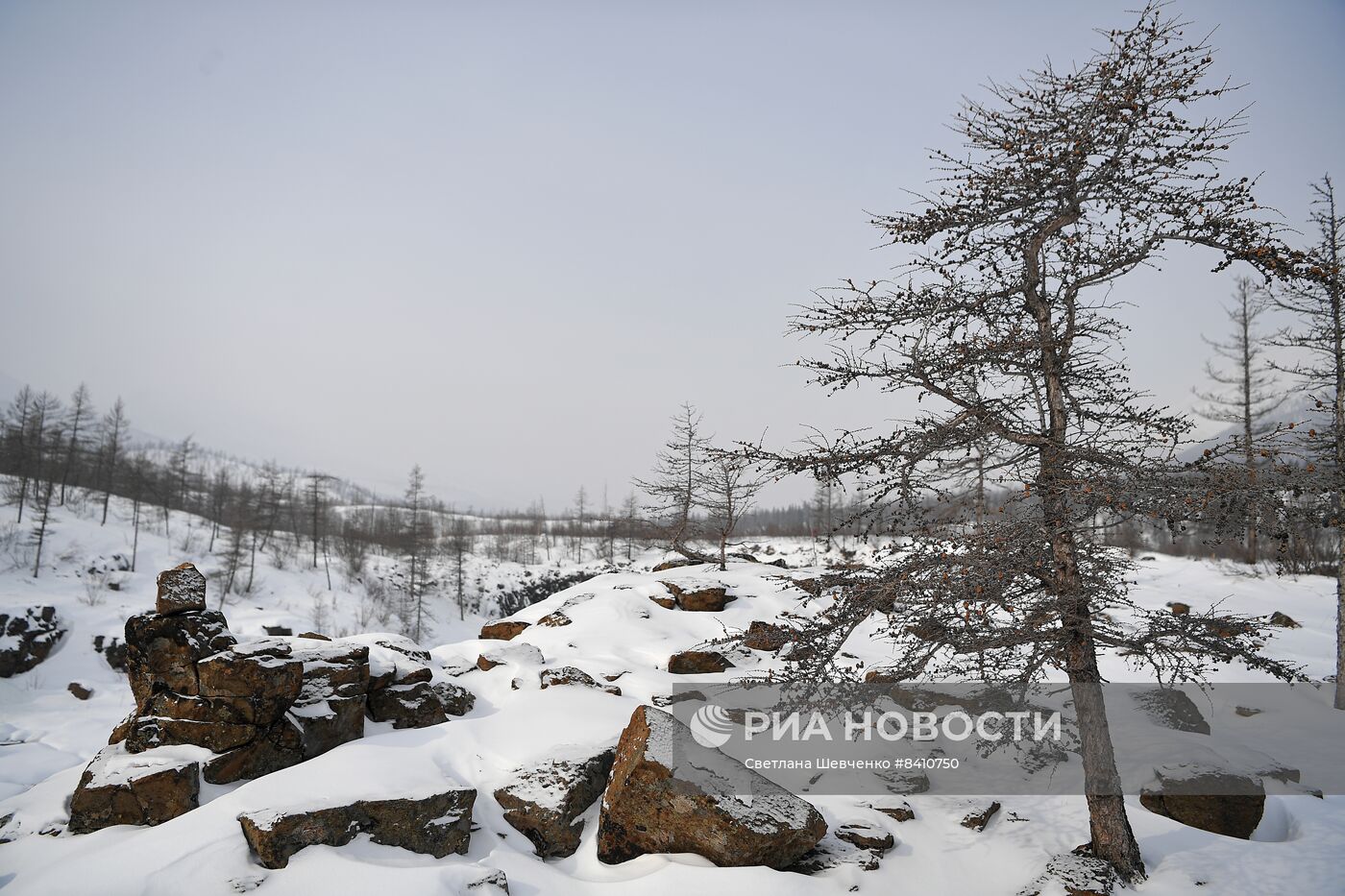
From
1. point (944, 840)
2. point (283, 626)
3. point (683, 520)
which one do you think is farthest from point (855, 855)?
point (283, 626)

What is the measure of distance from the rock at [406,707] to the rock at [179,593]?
9.03 ft

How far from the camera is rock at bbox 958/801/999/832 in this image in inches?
268

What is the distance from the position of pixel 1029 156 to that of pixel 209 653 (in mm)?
11461

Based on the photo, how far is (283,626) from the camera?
95.3 feet

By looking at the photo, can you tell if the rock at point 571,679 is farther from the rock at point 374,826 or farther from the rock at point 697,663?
the rock at point 374,826

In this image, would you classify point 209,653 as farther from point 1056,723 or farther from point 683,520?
point 683,520

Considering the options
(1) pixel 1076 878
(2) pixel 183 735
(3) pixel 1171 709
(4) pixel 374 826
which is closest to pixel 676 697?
(4) pixel 374 826

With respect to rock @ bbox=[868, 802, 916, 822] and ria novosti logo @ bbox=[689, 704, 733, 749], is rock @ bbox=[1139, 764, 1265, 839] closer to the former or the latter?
rock @ bbox=[868, 802, 916, 822]

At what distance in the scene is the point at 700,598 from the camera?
15.4 meters

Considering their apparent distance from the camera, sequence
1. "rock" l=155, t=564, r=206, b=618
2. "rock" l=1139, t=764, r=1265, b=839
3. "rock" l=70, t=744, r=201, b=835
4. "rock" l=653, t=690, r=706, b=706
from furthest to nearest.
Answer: "rock" l=653, t=690, r=706, b=706 < "rock" l=155, t=564, r=206, b=618 < "rock" l=1139, t=764, r=1265, b=839 < "rock" l=70, t=744, r=201, b=835

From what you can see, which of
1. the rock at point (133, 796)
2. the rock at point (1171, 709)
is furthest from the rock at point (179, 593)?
the rock at point (1171, 709)

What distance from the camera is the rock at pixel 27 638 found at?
23.6 m

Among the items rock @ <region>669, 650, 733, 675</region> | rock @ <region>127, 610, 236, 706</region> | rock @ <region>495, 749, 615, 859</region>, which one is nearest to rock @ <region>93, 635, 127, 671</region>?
rock @ <region>127, 610, 236, 706</region>

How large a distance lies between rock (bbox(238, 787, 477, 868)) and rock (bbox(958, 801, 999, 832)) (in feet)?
19.4
